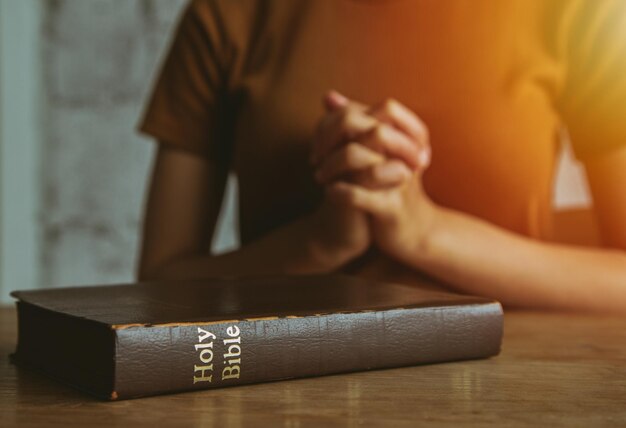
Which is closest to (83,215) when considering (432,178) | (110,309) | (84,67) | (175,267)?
(84,67)

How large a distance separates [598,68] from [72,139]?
3.87ft

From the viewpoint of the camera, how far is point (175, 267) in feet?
3.29

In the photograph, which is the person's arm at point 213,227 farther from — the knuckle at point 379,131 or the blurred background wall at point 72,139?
the blurred background wall at point 72,139

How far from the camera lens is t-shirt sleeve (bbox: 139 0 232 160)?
3.36 feet

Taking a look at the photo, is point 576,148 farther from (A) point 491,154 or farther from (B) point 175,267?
(B) point 175,267

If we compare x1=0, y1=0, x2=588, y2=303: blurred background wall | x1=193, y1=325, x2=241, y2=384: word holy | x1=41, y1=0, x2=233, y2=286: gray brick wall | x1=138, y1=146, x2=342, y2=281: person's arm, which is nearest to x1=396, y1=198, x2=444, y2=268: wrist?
x1=138, y1=146, x2=342, y2=281: person's arm

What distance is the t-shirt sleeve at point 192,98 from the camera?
1.02 m

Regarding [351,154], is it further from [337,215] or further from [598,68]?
[598,68]

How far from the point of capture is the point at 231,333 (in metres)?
0.44

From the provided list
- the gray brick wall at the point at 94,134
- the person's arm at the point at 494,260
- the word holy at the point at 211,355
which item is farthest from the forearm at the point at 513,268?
the gray brick wall at the point at 94,134

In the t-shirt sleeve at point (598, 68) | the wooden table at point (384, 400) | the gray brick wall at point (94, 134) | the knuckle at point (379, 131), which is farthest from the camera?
the gray brick wall at point (94, 134)

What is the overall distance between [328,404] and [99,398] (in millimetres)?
117

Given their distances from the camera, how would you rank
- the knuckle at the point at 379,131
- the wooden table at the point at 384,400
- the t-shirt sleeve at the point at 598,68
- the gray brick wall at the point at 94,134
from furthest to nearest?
the gray brick wall at the point at 94,134
the t-shirt sleeve at the point at 598,68
the knuckle at the point at 379,131
the wooden table at the point at 384,400

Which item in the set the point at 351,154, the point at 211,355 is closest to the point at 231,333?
the point at 211,355
